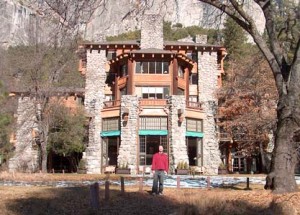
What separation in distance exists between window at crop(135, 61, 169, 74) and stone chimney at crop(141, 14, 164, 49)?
13.7 ft

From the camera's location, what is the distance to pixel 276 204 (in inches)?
434

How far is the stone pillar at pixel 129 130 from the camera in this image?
3931 cm

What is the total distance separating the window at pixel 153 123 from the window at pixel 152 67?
16.1 feet

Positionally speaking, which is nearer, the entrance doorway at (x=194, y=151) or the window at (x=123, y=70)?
the entrance doorway at (x=194, y=151)

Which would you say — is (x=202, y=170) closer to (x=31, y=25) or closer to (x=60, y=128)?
(x=60, y=128)

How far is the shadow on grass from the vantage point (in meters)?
10.6

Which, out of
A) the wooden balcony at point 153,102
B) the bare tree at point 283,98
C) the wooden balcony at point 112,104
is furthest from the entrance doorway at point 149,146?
the bare tree at point 283,98

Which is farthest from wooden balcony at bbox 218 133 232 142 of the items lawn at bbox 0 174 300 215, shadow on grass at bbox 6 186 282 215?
shadow on grass at bbox 6 186 282 215

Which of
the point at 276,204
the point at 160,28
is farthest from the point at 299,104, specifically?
the point at 160,28

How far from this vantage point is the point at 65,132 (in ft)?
131

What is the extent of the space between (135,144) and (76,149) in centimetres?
582

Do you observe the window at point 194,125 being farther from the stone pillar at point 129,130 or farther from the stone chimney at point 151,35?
the stone chimney at point 151,35

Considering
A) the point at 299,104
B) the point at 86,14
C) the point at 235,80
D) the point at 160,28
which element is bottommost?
the point at 299,104

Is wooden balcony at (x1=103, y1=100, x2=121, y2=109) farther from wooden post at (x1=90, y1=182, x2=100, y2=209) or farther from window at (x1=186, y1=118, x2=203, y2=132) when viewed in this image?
wooden post at (x1=90, y1=182, x2=100, y2=209)
